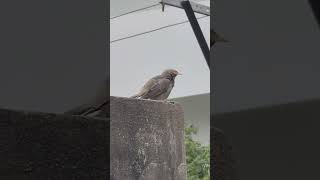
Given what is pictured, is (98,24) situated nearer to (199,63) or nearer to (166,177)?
(166,177)

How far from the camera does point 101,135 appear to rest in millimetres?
928

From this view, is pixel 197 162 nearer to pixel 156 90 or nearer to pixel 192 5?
pixel 156 90

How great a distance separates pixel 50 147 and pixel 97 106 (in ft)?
0.62

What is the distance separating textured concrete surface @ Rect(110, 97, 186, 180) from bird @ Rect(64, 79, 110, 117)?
0.48m

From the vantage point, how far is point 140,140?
162cm

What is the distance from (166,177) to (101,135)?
2.49 feet

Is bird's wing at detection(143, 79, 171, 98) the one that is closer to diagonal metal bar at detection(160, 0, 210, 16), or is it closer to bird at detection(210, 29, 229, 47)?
diagonal metal bar at detection(160, 0, 210, 16)

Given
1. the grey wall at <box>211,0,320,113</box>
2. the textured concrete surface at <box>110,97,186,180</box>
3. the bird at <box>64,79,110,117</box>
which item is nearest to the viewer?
the grey wall at <box>211,0,320,113</box>


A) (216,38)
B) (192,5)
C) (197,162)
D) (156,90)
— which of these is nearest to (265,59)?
(216,38)

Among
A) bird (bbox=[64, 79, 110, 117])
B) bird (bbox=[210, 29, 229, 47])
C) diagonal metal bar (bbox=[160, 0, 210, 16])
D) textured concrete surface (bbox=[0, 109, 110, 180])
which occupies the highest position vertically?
diagonal metal bar (bbox=[160, 0, 210, 16])

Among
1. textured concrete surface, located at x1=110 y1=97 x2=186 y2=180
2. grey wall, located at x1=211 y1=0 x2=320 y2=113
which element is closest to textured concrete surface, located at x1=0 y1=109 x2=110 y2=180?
grey wall, located at x1=211 y1=0 x2=320 y2=113

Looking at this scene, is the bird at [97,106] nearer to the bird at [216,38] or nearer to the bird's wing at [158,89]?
the bird at [216,38]

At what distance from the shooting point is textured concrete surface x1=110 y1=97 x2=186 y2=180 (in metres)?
1.58

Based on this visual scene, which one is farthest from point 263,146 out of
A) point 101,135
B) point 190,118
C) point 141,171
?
point 190,118
